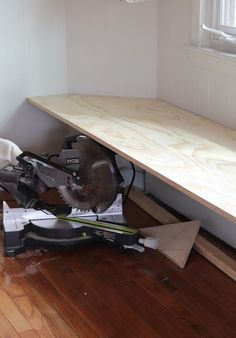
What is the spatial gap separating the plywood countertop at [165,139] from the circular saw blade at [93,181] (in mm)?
99

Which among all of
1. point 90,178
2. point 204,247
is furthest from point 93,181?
point 204,247

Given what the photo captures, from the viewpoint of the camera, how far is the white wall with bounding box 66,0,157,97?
9.52ft

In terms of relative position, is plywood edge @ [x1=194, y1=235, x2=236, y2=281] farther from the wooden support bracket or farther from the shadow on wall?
the shadow on wall

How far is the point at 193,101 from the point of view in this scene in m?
2.69

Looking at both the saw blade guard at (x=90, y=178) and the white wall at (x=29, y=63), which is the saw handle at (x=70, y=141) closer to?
the saw blade guard at (x=90, y=178)

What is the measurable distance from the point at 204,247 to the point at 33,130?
3.68ft

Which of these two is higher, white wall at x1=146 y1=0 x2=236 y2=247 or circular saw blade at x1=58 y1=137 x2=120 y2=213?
white wall at x1=146 y1=0 x2=236 y2=247

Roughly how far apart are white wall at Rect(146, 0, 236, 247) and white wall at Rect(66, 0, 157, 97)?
64 millimetres

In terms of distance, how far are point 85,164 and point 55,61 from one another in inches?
28.1

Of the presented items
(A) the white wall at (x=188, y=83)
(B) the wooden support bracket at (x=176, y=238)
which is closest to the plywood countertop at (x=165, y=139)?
(A) the white wall at (x=188, y=83)

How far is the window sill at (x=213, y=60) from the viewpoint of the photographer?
94.1 inches

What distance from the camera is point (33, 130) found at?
3109mm

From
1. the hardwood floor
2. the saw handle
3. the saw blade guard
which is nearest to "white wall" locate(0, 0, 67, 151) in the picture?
the saw handle

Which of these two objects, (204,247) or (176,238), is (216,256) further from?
(176,238)
